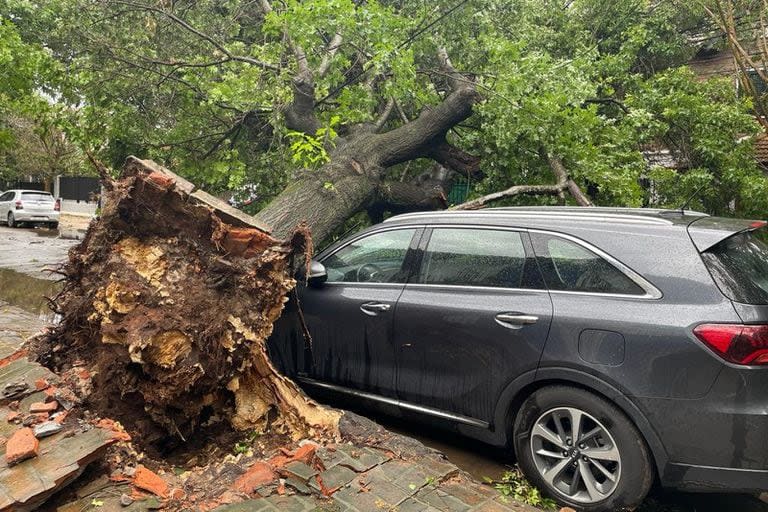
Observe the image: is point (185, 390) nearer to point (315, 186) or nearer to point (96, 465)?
point (96, 465)

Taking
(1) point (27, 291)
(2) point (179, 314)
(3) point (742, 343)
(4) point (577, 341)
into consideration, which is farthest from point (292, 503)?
(1) point (27, 291)

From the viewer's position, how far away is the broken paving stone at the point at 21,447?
2.62 metres

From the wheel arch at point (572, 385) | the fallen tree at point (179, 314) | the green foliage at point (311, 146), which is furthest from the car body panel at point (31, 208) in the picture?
the wheel arch at point (572, 385)

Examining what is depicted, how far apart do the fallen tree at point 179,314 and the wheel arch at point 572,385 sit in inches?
43.6

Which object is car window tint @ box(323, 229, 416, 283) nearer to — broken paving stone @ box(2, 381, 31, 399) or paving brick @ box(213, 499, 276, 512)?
paving brick @ box(213, 499, 276, 512)

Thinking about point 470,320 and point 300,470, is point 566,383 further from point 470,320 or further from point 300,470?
point 300,470

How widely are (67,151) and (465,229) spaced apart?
110 ft

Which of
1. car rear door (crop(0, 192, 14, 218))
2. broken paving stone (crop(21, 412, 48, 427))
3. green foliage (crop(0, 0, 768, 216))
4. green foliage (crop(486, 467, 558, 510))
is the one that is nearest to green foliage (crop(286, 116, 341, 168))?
green foliage (crop(0, 0, 768, 216))

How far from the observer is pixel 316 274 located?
4039 mm

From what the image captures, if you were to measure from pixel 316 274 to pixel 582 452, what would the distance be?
215 centimetres

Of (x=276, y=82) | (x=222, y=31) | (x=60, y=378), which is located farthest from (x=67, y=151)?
(x=60, y=378)

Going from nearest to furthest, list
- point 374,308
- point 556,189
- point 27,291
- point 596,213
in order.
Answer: point 596,213, point 374,308, point 556,189, point 27,291

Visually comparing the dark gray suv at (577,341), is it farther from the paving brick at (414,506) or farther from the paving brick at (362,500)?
the paving brick at (362,500)

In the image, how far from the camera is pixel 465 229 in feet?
12.1
